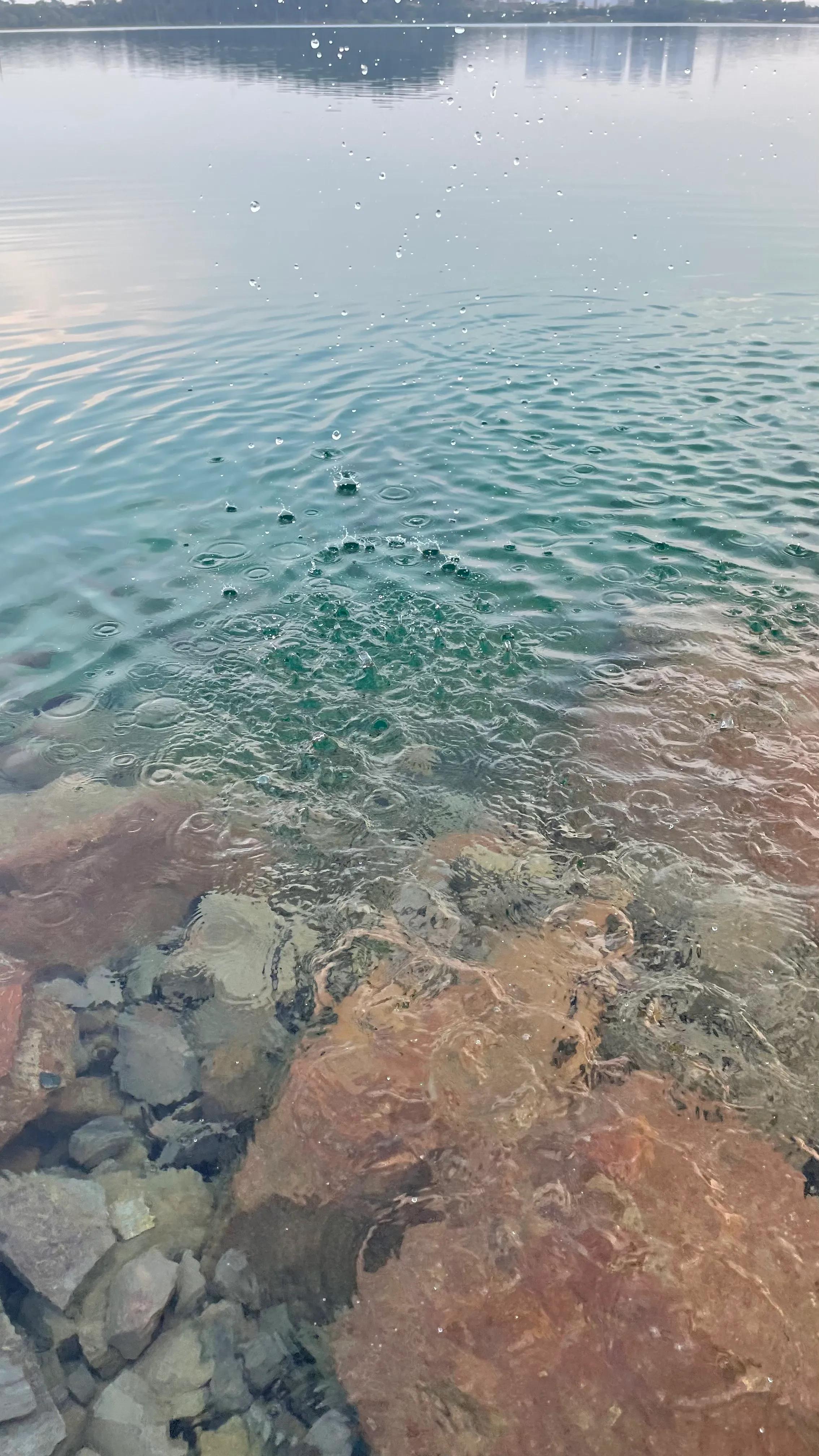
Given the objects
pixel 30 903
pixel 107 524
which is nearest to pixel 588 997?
pixel 30 903

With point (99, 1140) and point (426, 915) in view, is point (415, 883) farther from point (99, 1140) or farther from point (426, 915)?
point (99, 1140)

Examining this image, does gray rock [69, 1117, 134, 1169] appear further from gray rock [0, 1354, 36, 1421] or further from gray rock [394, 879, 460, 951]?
gray rock [394, 879, 460, 951]

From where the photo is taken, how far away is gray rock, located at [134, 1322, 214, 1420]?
3943 mm

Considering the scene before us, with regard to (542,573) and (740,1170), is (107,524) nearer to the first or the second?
(542,573)

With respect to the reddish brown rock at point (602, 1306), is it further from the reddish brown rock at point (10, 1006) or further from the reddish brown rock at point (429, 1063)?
the reddish brown rock at point (10, 1006)

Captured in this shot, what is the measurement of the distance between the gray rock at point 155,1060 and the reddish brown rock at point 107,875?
646 millimetres

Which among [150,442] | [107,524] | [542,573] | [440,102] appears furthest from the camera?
[440,102]

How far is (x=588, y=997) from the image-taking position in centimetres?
512

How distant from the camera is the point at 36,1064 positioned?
5.17 m

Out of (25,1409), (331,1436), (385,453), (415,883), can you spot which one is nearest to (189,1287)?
(25,1409)

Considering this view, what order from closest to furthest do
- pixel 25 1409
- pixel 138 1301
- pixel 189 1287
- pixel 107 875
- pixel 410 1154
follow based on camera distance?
1. pixel 25 1409
2. pixel 138 1301
3. pixel 189 1287
4. pixel 410 1154
5. pixel 107 875

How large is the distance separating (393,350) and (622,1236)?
13634 millimetres

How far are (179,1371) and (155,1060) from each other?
1601 mm

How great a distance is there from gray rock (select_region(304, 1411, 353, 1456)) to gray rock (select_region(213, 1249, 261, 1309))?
550mm
